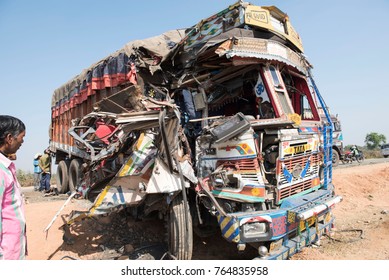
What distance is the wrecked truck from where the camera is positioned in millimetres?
3209

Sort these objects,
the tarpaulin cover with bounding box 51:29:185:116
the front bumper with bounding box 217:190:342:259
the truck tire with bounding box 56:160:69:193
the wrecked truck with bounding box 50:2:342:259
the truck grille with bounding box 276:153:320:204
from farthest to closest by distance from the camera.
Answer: the truck tire with bounding box 56:160:69:193
the tarpaulin cover with bounding box 51:29:185:116
the truck grille with bounding box 276:153:320:204
the wrecked truck with bounding box 50:2:342:259
the front bumper with bounding box 217:190:342:259

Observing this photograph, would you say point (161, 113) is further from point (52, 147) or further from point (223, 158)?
point (52, 147)

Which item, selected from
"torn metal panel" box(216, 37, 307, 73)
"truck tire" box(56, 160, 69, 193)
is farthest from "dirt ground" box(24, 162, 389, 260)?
"truck tire" box(56, 160, 69, 193)

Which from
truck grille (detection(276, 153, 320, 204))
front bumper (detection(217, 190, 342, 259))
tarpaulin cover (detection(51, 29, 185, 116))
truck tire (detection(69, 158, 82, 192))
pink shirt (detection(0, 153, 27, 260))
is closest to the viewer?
pink shirt (detection(0, 153, 27, 260))

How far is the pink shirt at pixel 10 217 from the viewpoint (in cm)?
185

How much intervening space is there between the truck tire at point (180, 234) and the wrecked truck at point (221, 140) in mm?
12

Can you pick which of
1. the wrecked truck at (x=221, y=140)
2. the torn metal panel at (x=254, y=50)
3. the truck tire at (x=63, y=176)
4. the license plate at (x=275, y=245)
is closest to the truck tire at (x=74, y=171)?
the truck tire at (x=63, y=176)

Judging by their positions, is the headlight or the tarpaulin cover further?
the tarpaulin cover

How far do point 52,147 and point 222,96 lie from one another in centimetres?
839

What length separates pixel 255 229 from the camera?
3.00 metres

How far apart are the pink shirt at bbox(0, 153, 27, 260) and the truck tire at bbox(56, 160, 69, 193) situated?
25.6ft

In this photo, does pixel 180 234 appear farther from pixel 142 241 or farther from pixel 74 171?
pixel 74 171

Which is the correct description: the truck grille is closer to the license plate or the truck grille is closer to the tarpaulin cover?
the license plate

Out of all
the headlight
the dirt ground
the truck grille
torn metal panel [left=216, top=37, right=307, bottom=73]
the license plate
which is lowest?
the dirt ground
